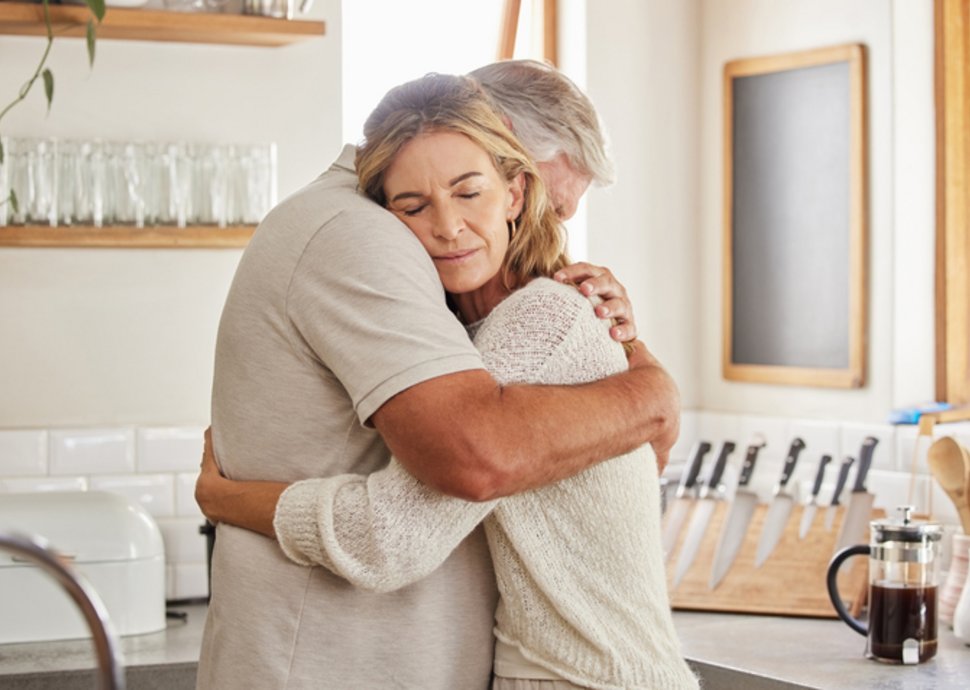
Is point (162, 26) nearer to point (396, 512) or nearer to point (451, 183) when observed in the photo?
point (451, 183)

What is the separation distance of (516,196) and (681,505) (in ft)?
5.69

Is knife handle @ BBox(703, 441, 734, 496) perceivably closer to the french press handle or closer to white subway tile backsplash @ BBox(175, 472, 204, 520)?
the french press handle

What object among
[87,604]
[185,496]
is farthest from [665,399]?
[185,496]

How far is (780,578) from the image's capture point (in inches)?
116

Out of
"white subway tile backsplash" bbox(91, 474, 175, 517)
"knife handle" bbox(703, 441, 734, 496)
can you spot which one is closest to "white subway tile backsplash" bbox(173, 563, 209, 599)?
"white subway tile backsplash" bbox(91, 474, 175, 517)

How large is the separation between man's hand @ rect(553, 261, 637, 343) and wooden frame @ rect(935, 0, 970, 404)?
1784mm

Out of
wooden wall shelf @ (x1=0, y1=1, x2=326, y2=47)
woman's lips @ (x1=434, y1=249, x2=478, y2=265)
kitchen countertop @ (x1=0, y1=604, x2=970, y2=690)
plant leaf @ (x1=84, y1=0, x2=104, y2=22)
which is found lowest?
kitchen countertop @ (x1=0, y1=604, x2=970, y2=690)

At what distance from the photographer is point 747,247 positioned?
3.73 m

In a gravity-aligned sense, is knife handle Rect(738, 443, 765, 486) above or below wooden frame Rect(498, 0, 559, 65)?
below

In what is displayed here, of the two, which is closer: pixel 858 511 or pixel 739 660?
pixel 739 660

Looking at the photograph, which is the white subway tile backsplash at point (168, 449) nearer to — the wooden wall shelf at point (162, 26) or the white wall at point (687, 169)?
the wooden wall shelf at point (162, 26)

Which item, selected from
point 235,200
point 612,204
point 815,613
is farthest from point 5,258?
point 815,613

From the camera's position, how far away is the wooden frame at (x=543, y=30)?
12.5ft

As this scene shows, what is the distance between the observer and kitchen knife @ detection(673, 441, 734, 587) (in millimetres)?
3059
